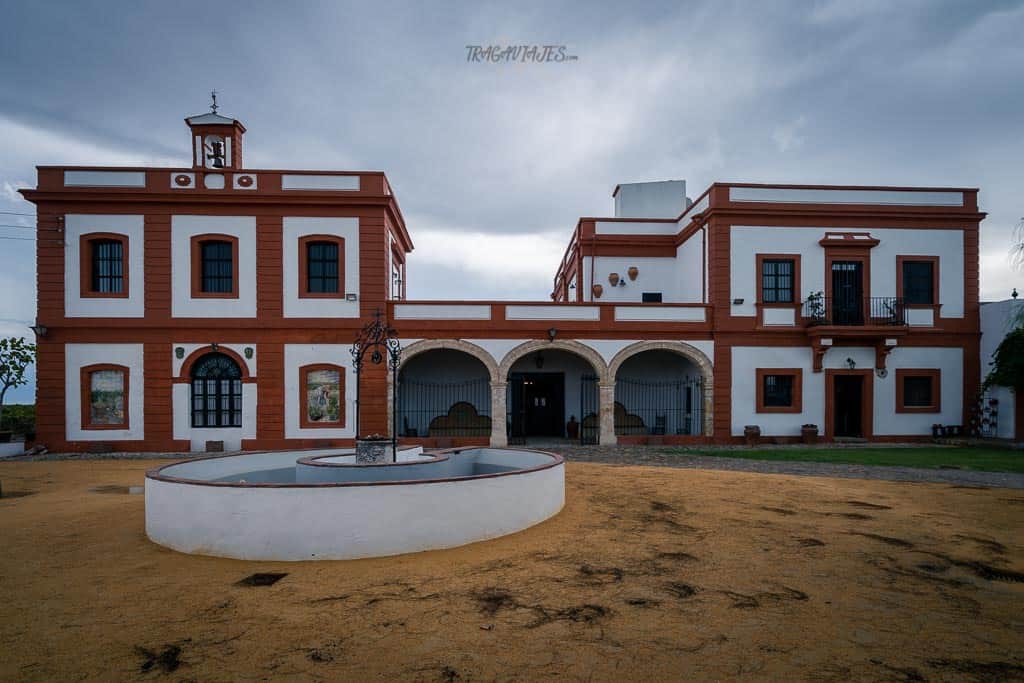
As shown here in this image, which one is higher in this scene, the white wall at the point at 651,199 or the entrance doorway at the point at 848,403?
the white wall at the point at 651,199

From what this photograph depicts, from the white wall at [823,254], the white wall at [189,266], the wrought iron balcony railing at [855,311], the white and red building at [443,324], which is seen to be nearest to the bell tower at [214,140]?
the white and red building at [443,324]

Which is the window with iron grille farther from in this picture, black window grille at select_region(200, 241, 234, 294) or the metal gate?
black window grille at select_region(200, 241, 234, 294)

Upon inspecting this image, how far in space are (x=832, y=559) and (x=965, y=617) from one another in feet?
4.80

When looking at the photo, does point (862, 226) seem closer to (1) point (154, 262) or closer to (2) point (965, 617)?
(2) point (965, 617)

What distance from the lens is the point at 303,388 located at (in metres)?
16.2

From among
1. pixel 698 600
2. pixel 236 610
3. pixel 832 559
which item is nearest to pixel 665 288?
pixel 832 559

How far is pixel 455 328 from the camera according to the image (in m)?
16.9

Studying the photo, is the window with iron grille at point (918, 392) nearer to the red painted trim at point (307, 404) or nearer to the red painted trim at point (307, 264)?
the red painted trim at point (307, 404)

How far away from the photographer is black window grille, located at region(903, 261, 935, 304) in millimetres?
17984

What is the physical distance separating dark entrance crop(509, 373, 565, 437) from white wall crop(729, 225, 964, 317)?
637 cm

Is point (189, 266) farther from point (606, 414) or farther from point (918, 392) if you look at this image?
point (918, 392)

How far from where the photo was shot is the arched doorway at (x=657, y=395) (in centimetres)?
1888

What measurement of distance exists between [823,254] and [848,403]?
4.86 m

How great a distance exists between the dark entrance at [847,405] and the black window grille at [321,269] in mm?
15785
